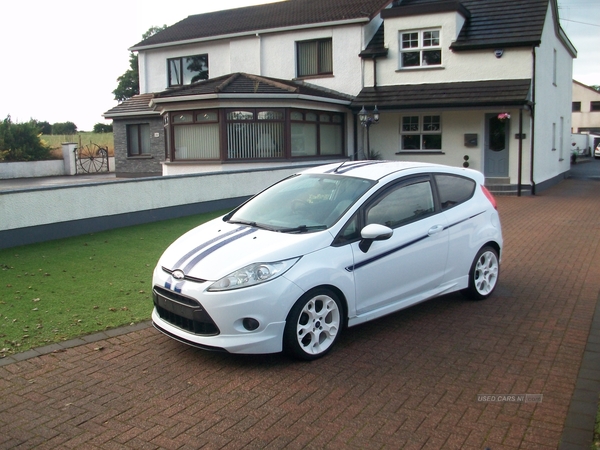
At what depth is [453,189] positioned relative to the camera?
7062 millimetres

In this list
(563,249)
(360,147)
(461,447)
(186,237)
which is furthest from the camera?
(360,147)

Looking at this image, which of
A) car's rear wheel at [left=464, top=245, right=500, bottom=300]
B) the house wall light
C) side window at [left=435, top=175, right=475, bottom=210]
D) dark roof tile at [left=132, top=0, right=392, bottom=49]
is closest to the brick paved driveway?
car's rear wheel at [left=464, top=245, right=500, bottom=300]

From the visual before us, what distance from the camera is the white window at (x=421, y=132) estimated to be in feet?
74.4

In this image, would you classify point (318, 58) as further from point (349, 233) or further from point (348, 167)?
point (349, 233)

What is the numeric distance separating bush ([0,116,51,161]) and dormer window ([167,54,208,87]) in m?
12.8

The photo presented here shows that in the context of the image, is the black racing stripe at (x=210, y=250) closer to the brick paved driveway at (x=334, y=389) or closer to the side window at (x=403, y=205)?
the brick paved driveway at (x=334, y=389)

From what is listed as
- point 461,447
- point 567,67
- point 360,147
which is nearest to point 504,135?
point 360,147

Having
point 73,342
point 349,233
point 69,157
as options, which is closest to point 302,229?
point 349,233

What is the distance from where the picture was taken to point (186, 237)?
6.23 meters

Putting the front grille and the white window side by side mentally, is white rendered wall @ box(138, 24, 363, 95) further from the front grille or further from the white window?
the front grille

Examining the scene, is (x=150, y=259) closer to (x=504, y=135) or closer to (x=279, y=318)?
(x=279, y=318)

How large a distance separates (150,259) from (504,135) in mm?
15784

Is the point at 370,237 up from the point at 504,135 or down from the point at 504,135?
down

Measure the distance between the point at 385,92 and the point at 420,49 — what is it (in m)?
1.90
